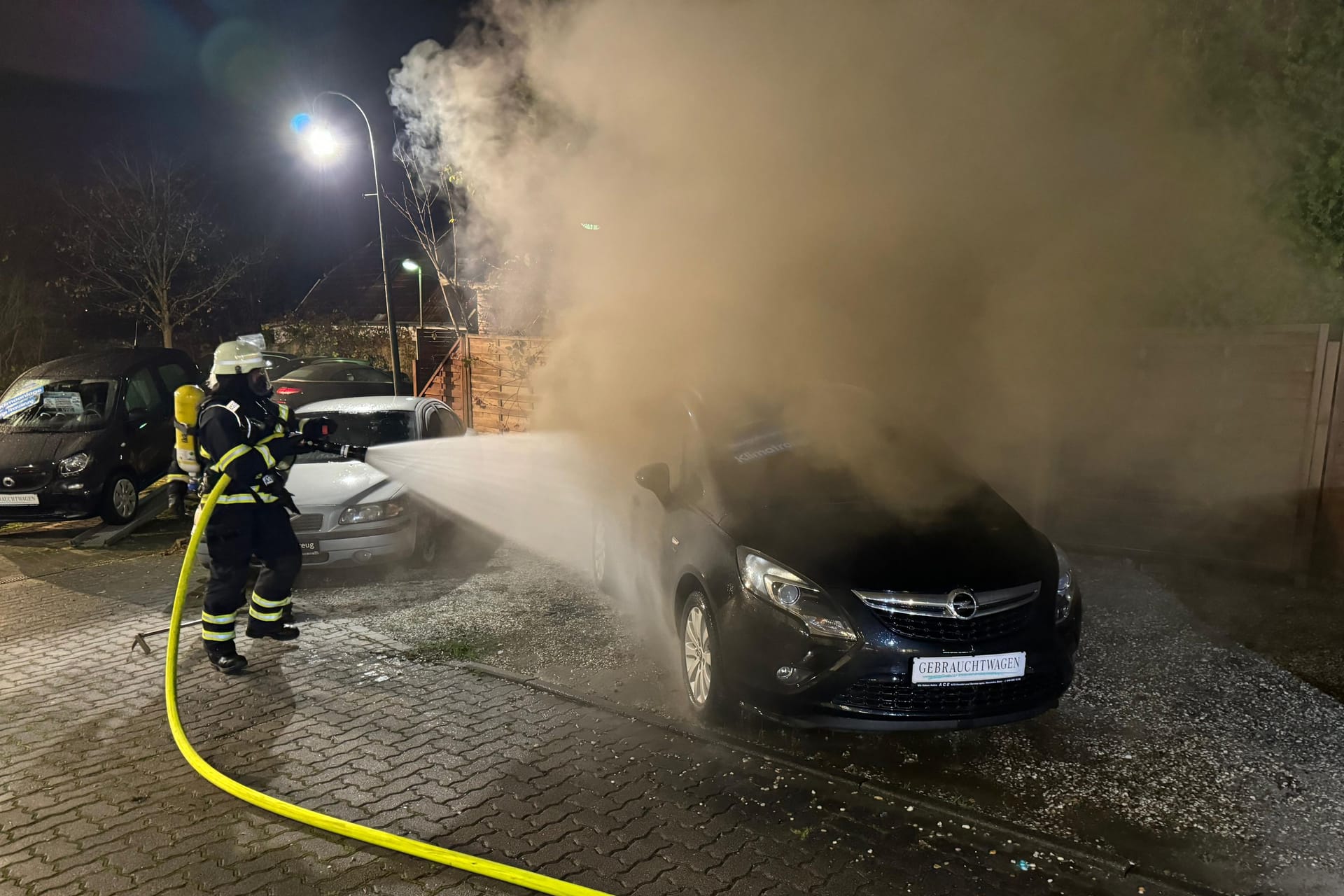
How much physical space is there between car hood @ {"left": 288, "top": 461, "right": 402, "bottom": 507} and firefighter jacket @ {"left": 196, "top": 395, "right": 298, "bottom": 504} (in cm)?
126

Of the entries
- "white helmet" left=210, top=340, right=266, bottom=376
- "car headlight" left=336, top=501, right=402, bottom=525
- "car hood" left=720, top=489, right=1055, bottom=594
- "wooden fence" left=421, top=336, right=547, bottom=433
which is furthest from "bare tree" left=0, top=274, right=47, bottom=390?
"car hood" left=720, top=489, right=1055, bottom=594

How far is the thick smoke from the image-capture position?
6.30 m

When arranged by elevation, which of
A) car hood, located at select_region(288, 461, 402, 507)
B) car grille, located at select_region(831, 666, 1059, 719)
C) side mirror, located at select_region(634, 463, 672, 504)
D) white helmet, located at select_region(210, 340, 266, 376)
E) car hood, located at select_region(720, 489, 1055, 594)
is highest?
white helmet, located at select_region(210, 340, 266, 376)

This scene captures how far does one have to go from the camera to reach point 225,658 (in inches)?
196

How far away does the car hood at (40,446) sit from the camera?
8.32 metres

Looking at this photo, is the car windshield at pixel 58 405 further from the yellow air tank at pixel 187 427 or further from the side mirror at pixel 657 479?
the side mirror at pixel 657 479

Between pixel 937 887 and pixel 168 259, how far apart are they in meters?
27.6

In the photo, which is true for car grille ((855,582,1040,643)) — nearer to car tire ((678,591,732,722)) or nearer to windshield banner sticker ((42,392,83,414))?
car tire ((678,591,732,722))

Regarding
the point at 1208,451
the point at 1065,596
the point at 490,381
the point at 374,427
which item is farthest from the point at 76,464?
the point at 1208,451

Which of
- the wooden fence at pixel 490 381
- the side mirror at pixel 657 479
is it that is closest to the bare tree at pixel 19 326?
the wooden fence at pixel 490 381

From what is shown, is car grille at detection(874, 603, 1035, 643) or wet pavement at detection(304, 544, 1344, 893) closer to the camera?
wet pavement at detection(304, 544, 1344, 893)

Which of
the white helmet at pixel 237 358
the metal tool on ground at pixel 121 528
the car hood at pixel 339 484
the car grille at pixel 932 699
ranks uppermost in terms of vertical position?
the white helmet at pixel 237 358

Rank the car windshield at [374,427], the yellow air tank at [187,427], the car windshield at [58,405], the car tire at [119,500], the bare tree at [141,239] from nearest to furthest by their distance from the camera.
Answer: the yellow air tank at [187,427]
the car windshield at [374,427]
the car tire at [119,500]
the car windshield at [58,405]
the bare tree at [141,239]

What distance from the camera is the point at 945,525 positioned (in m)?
4.17
